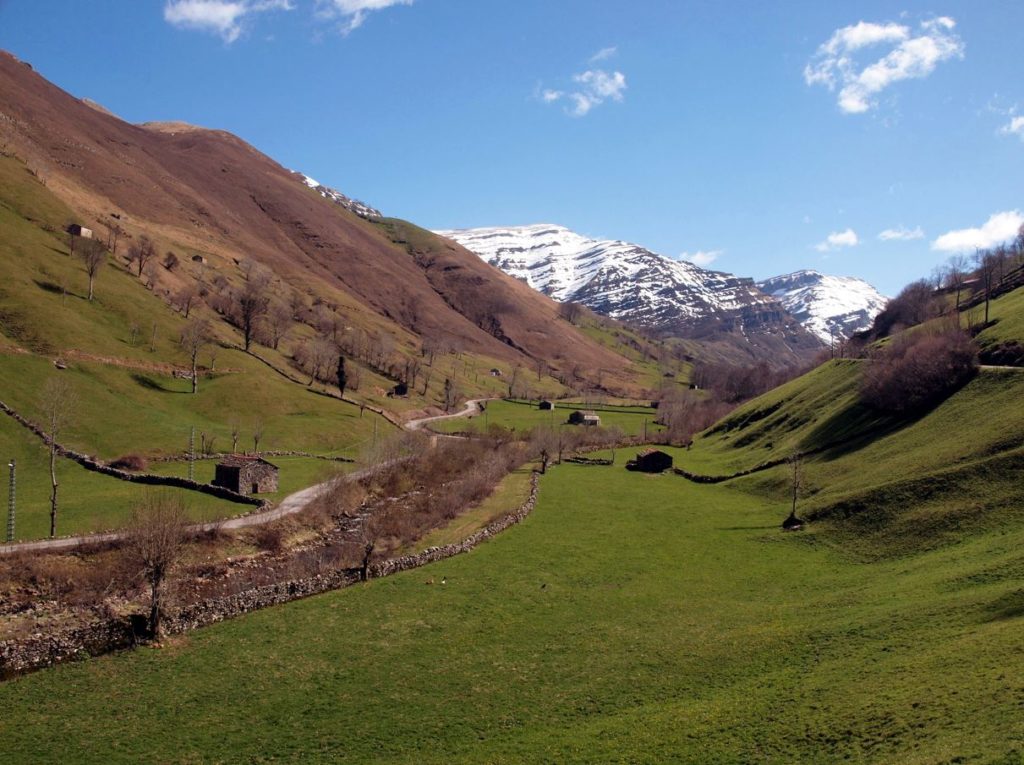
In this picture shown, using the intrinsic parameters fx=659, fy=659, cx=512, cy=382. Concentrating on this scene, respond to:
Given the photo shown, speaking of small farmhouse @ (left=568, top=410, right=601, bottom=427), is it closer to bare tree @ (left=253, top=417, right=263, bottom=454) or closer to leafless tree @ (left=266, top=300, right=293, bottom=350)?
leafless tree @ (left=266, top=300, right=293, bottom=350)

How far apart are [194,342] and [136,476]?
44.8 meters

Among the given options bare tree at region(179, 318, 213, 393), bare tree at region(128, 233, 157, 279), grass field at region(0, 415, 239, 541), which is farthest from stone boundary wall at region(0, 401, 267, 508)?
bare tree at region(128, 233, 157, 279)

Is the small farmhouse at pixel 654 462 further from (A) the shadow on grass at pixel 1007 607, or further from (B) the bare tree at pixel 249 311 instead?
(B) the bare tree at pixel 249 311

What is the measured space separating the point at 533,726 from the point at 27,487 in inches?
2107

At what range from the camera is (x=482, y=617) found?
4234 centimetres

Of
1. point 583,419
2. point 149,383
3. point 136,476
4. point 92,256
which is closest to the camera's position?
point 136,476

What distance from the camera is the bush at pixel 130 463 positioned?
68812mm

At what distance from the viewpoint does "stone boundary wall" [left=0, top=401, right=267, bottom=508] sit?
65938 mm

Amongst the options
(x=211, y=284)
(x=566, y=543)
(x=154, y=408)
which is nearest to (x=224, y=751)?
(x=566, y=543)

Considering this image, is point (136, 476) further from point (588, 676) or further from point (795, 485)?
point (795, 485)

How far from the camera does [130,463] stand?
69375 mm

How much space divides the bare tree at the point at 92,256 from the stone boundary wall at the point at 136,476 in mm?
49863

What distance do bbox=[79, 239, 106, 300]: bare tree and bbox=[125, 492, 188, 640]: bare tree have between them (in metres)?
82.0

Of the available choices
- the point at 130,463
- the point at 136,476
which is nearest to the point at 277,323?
the point at 130,463
